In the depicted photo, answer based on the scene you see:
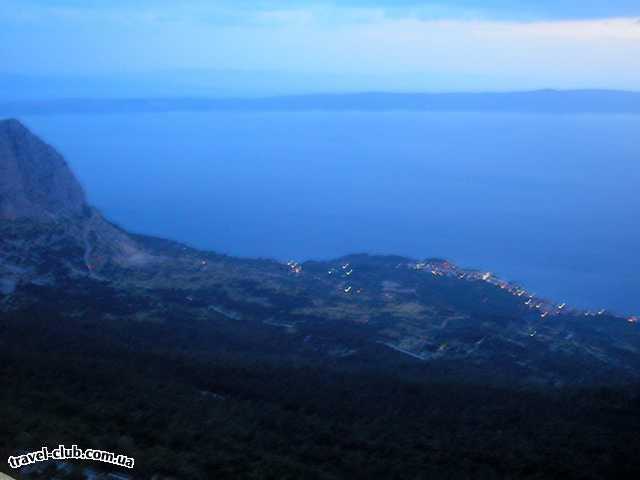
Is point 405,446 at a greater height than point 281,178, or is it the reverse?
point 281,178

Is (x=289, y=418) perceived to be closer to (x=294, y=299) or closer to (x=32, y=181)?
(x=294, y=299)

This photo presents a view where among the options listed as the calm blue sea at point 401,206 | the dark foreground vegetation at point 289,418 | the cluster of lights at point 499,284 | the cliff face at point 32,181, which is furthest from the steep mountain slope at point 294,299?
the calm blue sea at point 401,206

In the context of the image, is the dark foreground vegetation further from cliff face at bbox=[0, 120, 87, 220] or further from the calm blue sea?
the calm blue sea

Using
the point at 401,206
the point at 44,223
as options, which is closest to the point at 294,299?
the point at 44,223

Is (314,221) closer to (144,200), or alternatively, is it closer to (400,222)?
(400,222)

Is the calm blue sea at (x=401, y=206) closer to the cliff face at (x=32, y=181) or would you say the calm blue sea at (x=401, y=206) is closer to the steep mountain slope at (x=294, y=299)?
the steep mountain slope at (x=294, y=299)

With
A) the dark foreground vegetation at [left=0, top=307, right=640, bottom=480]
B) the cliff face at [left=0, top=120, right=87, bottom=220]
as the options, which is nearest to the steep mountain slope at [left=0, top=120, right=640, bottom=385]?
the cliff face at [left=0, top=120, right=87, bottom=220]

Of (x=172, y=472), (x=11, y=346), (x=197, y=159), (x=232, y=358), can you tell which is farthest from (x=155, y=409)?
(x=197, y=159)
